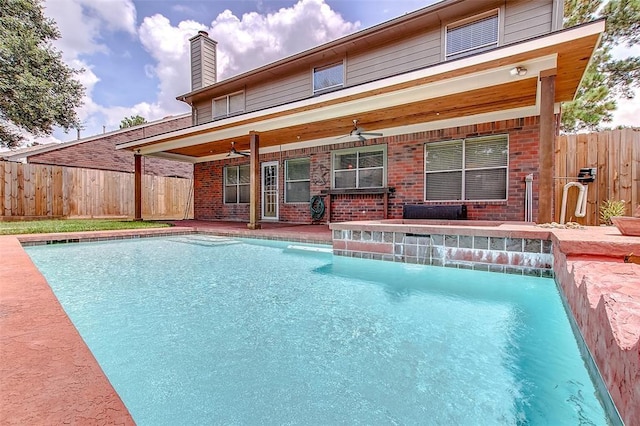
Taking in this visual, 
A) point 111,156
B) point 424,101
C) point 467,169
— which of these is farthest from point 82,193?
point 467,169

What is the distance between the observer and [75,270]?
13.8 feet

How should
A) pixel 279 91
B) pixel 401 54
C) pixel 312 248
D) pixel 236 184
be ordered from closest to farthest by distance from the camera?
pixel 312 248
pixel 401 54
pixel 279 91
pixel 236 184

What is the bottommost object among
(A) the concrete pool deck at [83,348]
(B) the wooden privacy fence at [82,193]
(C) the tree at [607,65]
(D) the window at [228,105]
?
(A) the concrete pool deck at [83,348]

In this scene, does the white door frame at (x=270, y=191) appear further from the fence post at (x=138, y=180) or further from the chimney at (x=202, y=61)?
the chimney at (x=202, y=61)

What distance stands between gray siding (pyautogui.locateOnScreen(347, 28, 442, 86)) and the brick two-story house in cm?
3

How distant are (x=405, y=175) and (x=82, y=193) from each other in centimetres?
1104

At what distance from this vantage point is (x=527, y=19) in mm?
6051

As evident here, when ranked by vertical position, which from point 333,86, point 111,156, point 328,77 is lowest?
point 111,156

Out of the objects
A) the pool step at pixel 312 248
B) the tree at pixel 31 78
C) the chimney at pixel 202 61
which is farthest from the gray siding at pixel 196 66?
the pool step at pixel 312 248

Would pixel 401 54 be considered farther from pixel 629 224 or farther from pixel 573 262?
pixel 573 262

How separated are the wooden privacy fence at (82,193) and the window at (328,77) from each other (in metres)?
8.28

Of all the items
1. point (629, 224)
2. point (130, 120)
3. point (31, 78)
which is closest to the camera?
point (629, 224)

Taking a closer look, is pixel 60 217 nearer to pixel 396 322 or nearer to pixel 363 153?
pixel 363 153

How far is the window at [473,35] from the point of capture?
6.38 meters
